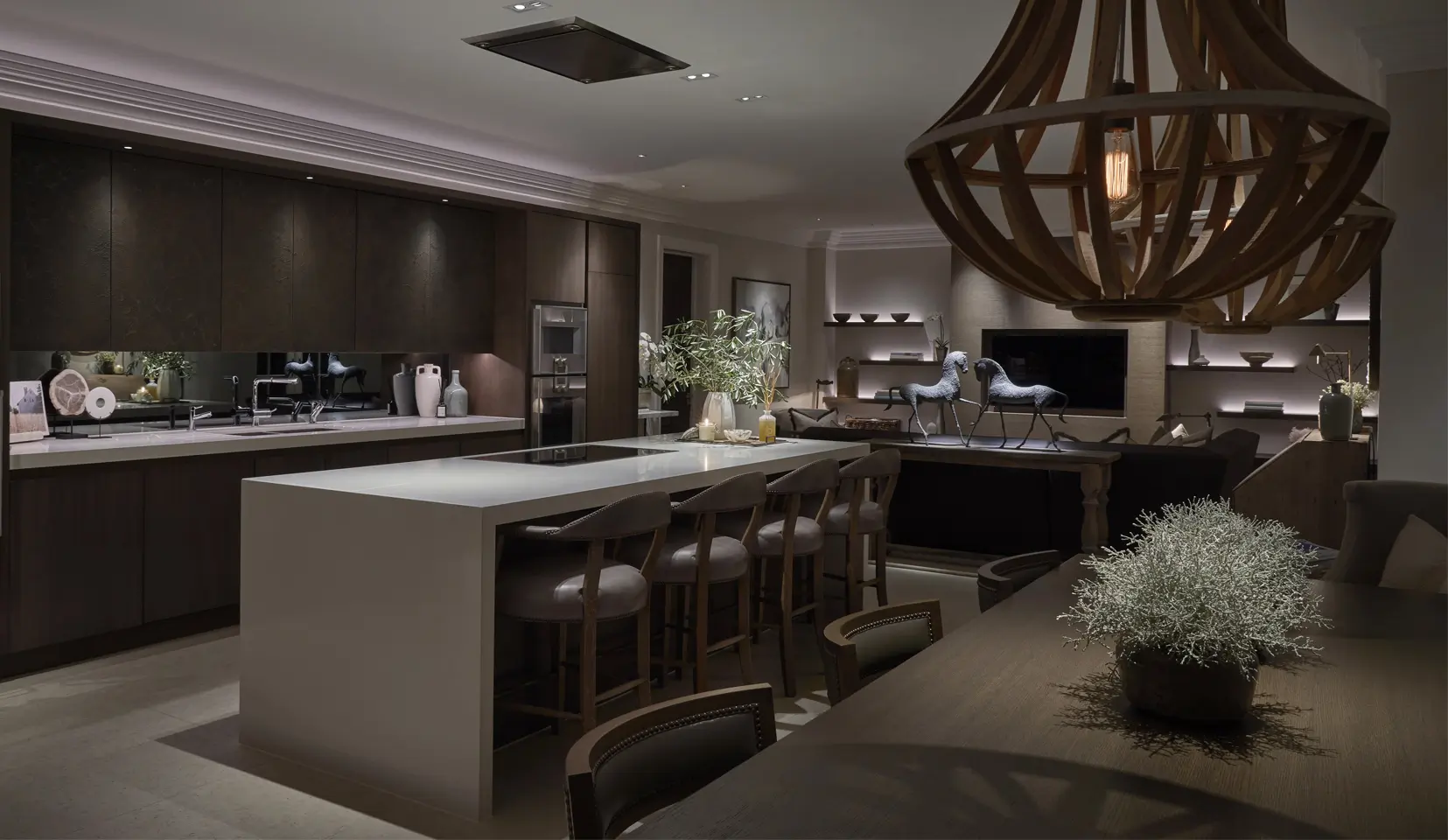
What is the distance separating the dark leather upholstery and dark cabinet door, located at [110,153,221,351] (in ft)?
16.7

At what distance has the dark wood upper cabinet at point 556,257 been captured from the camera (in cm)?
712

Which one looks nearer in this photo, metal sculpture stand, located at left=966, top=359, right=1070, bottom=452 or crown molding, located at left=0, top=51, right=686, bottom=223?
crown molding, located at left=0, top=51, right=686, bottom=223

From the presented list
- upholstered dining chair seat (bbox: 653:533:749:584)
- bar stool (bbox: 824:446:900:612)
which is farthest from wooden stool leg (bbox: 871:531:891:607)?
upholstered dining chair seat (bbox: 653:533:749:584)

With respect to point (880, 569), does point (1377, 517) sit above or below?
above

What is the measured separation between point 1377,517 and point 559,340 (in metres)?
5.21

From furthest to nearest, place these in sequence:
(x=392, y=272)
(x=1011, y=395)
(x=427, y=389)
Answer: (x=427, y=389) < (x=392, y=272) < (x=1011, y=395)

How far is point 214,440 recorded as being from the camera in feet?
16.5

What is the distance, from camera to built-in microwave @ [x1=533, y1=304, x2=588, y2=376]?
23.4 feet

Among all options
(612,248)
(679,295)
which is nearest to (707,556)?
(612,248)

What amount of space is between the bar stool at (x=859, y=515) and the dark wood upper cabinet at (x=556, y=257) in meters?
3.17

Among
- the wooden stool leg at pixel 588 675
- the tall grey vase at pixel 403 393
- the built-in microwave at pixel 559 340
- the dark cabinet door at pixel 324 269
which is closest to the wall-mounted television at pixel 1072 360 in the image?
the built-in microwave at pixel 559 340

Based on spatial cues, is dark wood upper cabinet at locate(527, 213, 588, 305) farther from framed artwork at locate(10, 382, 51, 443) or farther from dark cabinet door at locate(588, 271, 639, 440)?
framed artwork at locate(10, 382, 51, 443)

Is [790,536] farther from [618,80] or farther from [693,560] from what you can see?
[618,80]

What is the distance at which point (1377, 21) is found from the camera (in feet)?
12.9
